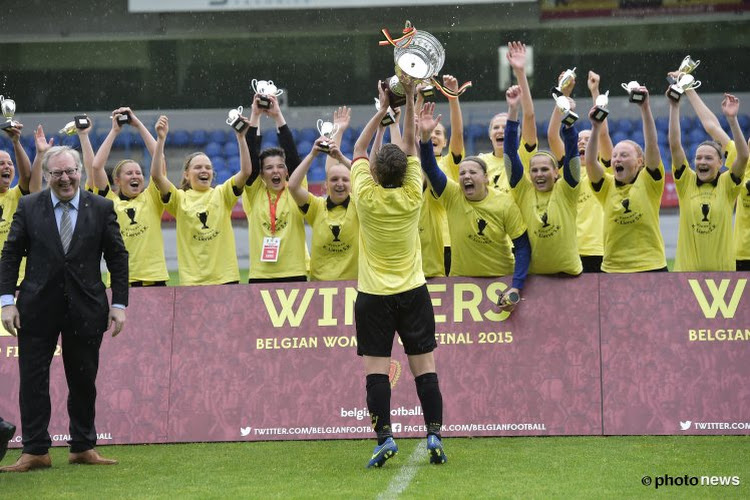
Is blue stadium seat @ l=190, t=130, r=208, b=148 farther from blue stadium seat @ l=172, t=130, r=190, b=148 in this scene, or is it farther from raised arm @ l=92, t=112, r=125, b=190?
raised arm @ l=92, t=112, r=125, b=190

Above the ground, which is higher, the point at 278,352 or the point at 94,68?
the point at 94,68

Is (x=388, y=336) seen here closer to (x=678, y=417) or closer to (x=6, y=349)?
(x=678, y=417)

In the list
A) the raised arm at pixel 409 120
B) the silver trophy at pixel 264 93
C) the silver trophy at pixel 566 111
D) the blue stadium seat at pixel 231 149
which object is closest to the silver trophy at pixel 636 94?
the silver trophy at pixel 566 111

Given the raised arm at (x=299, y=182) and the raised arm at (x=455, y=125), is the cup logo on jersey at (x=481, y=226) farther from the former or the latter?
the raised arm at (x=299, y=182)

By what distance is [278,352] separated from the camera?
820 cm

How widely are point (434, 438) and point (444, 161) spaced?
357 centimetres

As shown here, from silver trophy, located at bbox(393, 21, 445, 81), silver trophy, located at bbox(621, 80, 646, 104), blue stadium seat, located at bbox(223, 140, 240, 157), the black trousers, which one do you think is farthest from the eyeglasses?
blue stadium seat, located at bbox(223, 140, 240, 157)

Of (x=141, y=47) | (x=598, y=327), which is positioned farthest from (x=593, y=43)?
→ (x=598, y=327)

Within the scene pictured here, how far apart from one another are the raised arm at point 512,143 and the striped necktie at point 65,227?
295 centimetres

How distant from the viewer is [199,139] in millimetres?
24781

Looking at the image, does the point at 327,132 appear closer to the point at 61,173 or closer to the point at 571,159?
the point at 571,159

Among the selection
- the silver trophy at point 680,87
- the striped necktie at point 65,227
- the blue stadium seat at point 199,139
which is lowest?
the striped necktie at point 65,227

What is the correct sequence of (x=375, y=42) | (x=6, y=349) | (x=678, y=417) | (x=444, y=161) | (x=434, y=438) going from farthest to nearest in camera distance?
(x=375, y=42) → (x=444, y=161) → (x=6, y=349) → (x=678, y=417) → (x=434, y=438)

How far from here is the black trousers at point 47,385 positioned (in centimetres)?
695
